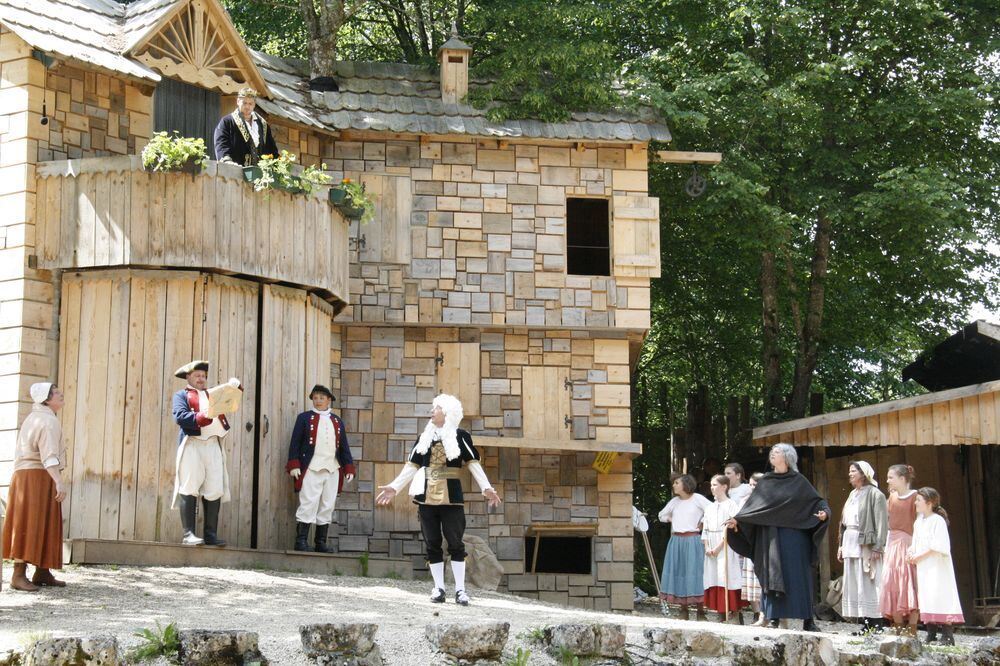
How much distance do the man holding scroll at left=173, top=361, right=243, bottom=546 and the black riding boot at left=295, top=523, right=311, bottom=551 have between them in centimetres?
113

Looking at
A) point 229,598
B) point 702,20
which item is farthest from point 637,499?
point 229,598

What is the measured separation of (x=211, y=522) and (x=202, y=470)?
53 centimetres

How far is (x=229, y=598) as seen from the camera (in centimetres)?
1151

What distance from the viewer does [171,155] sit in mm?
14250

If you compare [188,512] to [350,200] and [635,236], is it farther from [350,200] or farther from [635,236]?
[635,236]

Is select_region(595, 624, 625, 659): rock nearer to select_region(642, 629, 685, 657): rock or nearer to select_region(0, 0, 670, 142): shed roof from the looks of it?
select_region(642, 629, 685, 657): rock

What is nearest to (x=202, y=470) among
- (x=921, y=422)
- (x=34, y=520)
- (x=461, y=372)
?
(x=34, y=520)

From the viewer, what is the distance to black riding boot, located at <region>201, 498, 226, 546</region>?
1361 cm

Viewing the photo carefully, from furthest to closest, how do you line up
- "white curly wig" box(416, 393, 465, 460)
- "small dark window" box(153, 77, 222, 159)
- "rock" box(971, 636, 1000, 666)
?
"small dark window" box(153, 77, 222, 159) < "white curly wig" box(416, 393, 465, 460) < "rock" box(971, 636, 1000, 666)

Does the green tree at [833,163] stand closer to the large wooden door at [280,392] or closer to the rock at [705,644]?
the large wooden door at [280,392]

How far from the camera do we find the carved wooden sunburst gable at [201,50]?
52.3 ft

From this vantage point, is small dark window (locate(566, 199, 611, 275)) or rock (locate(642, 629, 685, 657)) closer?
rock (locate(642, 629, 685, 657))

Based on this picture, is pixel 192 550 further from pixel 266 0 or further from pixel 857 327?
pixel 857 327

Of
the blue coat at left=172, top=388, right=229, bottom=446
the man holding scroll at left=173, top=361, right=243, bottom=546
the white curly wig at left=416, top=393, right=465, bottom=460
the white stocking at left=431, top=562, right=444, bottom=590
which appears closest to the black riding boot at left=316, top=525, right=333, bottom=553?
the man holding scroll at left=173, top=361, right=243, bottom=546
